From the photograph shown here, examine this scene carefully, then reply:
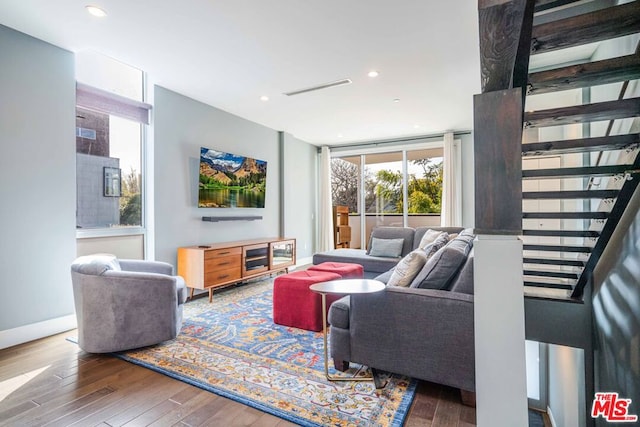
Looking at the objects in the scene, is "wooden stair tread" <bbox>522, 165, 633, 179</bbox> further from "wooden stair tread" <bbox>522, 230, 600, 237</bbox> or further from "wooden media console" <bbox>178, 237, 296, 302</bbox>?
"wooden media console" <bbox>178, 237, 296, 302</bbox>

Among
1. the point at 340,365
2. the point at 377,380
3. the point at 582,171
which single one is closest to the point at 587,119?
the point at 582,171

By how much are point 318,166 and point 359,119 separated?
2274 mm

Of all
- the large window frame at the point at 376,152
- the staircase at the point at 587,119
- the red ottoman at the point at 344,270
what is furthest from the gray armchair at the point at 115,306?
the large window frame at the point at 376,152

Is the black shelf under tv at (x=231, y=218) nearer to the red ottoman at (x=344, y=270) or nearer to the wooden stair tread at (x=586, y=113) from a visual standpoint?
the red ottoman at (x=344, y=270)

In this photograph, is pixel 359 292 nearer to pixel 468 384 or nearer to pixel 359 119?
pixel 468 384

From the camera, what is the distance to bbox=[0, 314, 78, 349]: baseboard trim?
8.79 ft

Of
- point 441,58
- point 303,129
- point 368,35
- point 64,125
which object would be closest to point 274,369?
point 368,35

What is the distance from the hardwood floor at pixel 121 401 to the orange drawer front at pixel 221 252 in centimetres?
161

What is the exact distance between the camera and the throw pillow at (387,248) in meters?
4.65

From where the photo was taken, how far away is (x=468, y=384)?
1811mm

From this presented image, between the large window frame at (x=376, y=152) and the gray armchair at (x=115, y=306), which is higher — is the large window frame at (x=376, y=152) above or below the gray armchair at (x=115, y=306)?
above

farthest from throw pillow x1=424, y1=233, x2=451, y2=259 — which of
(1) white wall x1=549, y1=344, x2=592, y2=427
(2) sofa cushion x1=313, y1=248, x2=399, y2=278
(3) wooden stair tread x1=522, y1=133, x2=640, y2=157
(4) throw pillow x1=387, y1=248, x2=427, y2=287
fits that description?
(2) sofa cushion x1=313, y1=248, x2=399, y2=278

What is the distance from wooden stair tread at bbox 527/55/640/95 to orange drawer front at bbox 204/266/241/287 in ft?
11.9

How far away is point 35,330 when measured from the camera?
2.85 m
